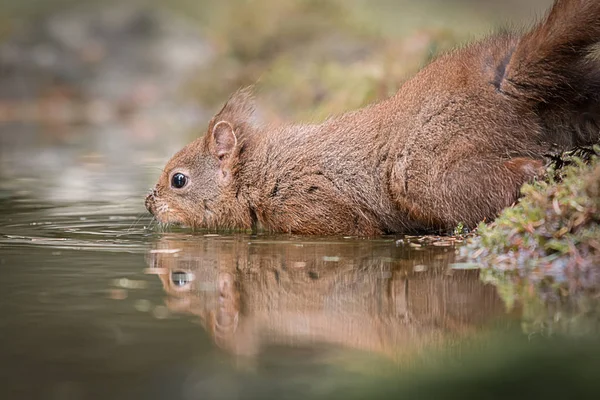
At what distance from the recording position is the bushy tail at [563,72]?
23.7 ft

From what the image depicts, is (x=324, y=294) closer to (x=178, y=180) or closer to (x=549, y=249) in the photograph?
(x=549, y=249)

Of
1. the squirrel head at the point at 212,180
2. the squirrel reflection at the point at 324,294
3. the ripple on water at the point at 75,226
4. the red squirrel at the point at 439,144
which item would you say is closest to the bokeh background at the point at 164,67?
the squirrel head at the point at 212,180

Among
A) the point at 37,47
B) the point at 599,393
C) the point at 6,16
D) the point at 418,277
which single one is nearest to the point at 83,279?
the point at 418,277

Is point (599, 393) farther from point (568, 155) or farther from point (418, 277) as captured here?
point (568, 155)

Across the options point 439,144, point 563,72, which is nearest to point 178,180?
point 439,144

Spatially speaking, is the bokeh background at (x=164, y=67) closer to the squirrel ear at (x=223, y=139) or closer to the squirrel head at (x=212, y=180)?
the squirrel head at (x=212, y=180)

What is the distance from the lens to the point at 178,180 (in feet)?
31.0

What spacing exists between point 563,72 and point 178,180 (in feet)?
12.1

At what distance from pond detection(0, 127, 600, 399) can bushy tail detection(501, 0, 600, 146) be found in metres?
1.20

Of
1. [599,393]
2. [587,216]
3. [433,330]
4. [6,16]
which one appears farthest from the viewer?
[6,16]

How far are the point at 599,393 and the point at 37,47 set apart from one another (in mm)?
28305

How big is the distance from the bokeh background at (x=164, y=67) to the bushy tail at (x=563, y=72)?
63 centimetres

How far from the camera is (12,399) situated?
153 inches

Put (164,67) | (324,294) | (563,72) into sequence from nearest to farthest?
1. (324,294)
2. (563,72)
3. (164,67)
